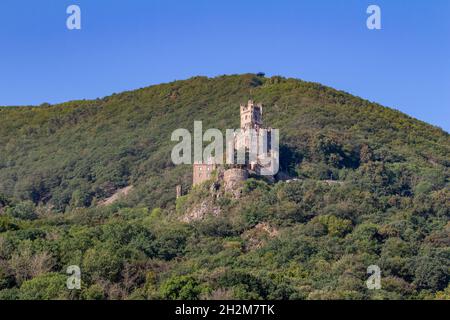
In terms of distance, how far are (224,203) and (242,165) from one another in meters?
4.15

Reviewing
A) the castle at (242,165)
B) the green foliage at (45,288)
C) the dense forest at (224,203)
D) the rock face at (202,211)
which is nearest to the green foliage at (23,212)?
the dense forest at (224,203)

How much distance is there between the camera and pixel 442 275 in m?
74.4

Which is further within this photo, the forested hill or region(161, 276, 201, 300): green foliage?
the forested hill

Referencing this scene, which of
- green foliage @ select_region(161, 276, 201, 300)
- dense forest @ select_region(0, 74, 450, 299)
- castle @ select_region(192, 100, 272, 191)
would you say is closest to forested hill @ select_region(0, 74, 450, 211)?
dense forest @ select_region(0, 74, 450, 299)

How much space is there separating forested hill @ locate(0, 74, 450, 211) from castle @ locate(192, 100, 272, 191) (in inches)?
244

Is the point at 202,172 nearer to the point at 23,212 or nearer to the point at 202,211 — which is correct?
the point at 202,211

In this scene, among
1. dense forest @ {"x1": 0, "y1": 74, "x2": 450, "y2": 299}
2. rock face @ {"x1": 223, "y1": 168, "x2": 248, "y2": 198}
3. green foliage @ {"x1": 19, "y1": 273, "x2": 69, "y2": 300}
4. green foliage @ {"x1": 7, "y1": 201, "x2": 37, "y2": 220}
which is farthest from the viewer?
green foliage @ {"x1": 7, "y1": 201, "x2": 37, "y2": 220}

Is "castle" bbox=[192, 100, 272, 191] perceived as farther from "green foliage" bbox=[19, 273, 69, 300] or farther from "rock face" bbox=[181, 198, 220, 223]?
"green foliage" bbox=[19, 273, 69, 300]

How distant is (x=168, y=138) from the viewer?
146m

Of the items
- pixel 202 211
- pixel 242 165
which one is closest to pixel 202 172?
pixel 242 165

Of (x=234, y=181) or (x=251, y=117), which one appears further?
(x=251, y=117)

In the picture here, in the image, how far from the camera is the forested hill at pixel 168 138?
114 meters

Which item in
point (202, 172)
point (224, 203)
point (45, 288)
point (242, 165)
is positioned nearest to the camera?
point (45, 288)

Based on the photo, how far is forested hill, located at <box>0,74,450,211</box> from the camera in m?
114
